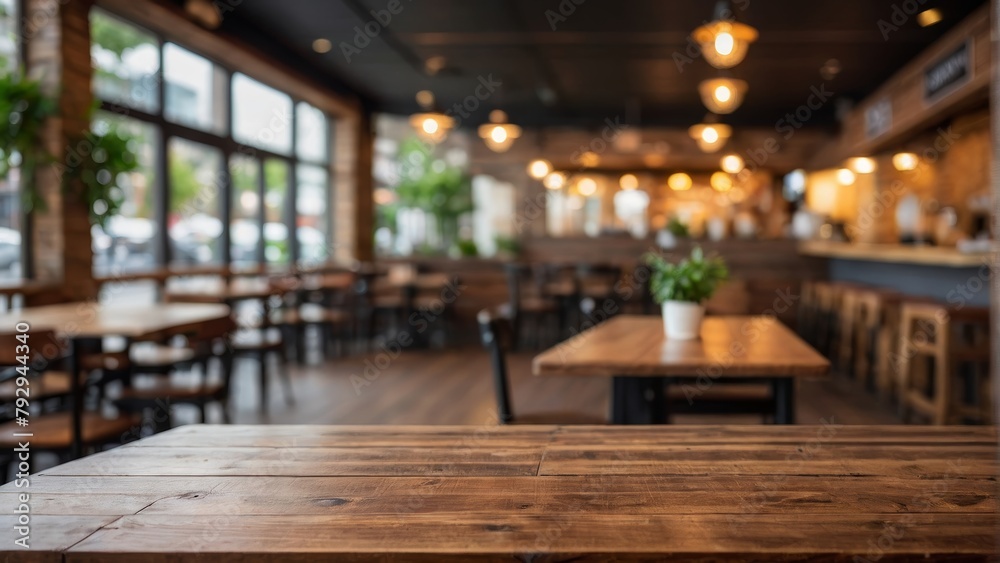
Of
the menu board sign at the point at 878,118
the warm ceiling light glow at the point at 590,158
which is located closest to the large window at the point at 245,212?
the warm ceiling light glow at the point at 590,158

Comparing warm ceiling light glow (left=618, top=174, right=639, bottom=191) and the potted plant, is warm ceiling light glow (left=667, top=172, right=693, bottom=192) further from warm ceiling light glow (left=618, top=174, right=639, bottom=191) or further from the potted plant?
the potted plant

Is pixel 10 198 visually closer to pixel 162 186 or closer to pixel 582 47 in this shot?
pixel 162 186

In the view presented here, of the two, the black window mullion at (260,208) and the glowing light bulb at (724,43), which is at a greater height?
the glowing light bulb at (724,43)

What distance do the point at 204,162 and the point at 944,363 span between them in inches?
244

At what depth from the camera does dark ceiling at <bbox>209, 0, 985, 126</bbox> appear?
6.44m

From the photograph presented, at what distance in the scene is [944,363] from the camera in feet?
14.9

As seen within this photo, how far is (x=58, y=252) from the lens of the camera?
16.7ft

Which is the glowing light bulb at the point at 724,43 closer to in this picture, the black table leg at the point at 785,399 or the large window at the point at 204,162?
the black table leg at the point at 785,399

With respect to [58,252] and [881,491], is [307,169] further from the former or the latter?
A: [881,491]

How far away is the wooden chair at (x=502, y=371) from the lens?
297 cm

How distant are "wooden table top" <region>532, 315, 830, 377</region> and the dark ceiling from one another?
3797 mm

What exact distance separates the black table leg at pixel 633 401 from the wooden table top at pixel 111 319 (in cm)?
182

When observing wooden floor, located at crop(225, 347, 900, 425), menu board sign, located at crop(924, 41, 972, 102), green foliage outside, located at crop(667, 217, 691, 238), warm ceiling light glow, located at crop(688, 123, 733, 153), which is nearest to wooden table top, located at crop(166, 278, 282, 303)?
wooden floor, located at crop(225, 347, 900, 425)

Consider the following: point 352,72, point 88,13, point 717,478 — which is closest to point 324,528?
point 717,478
